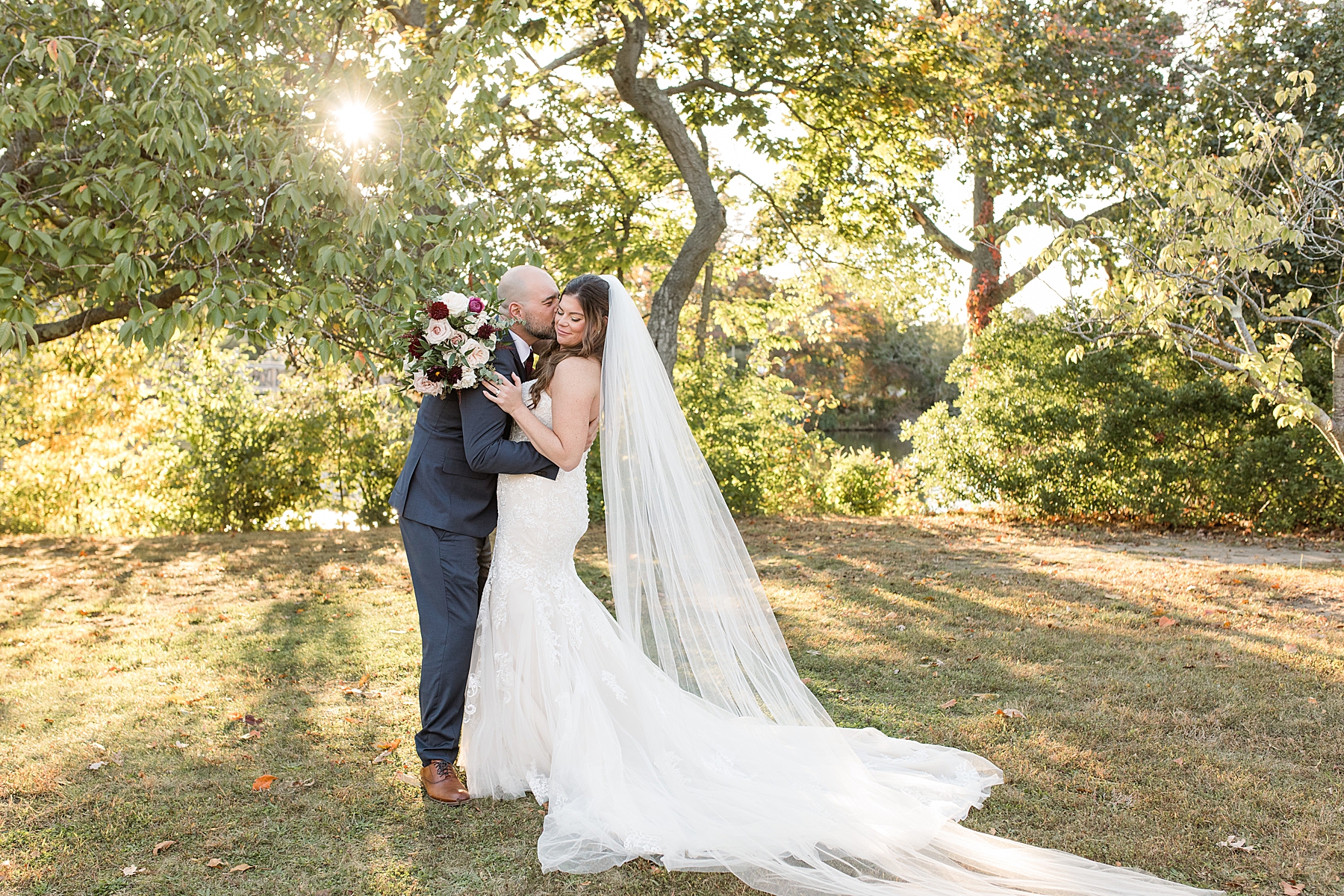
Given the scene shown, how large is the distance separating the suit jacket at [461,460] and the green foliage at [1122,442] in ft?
30.0

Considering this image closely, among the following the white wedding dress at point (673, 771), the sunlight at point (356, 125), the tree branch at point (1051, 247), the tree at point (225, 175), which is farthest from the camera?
the tree branch at point (1051, 247)

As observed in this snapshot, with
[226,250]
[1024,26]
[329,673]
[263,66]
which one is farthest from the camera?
[1024,26]

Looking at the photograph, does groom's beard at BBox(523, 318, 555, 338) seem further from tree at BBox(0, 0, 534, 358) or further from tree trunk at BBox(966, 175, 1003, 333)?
tree trunk at BBox(966, 175, 1003, 333)

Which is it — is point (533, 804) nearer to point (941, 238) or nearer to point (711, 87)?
point (711, 87)

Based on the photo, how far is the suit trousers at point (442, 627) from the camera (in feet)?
12.0

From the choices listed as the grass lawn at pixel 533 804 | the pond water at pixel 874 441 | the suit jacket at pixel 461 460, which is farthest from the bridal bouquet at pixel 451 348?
the pond water at pixel 874 441

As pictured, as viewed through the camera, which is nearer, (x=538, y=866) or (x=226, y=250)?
(x=538, y=866)

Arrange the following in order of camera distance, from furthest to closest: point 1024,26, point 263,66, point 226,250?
point 1024,26
point 263,66
point 226,250

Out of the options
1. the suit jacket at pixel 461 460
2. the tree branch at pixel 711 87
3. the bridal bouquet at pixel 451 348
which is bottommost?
the suit jacket at pixel 461 460

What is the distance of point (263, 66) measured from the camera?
5883 mm

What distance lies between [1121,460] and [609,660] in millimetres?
9158

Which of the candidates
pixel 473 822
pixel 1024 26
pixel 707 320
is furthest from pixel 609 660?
pixel 707 320

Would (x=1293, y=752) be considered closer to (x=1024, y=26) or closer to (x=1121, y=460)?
(x=1121, y=460)

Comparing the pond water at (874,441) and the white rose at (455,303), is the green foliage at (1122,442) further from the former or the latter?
the pond water at (874,441)
